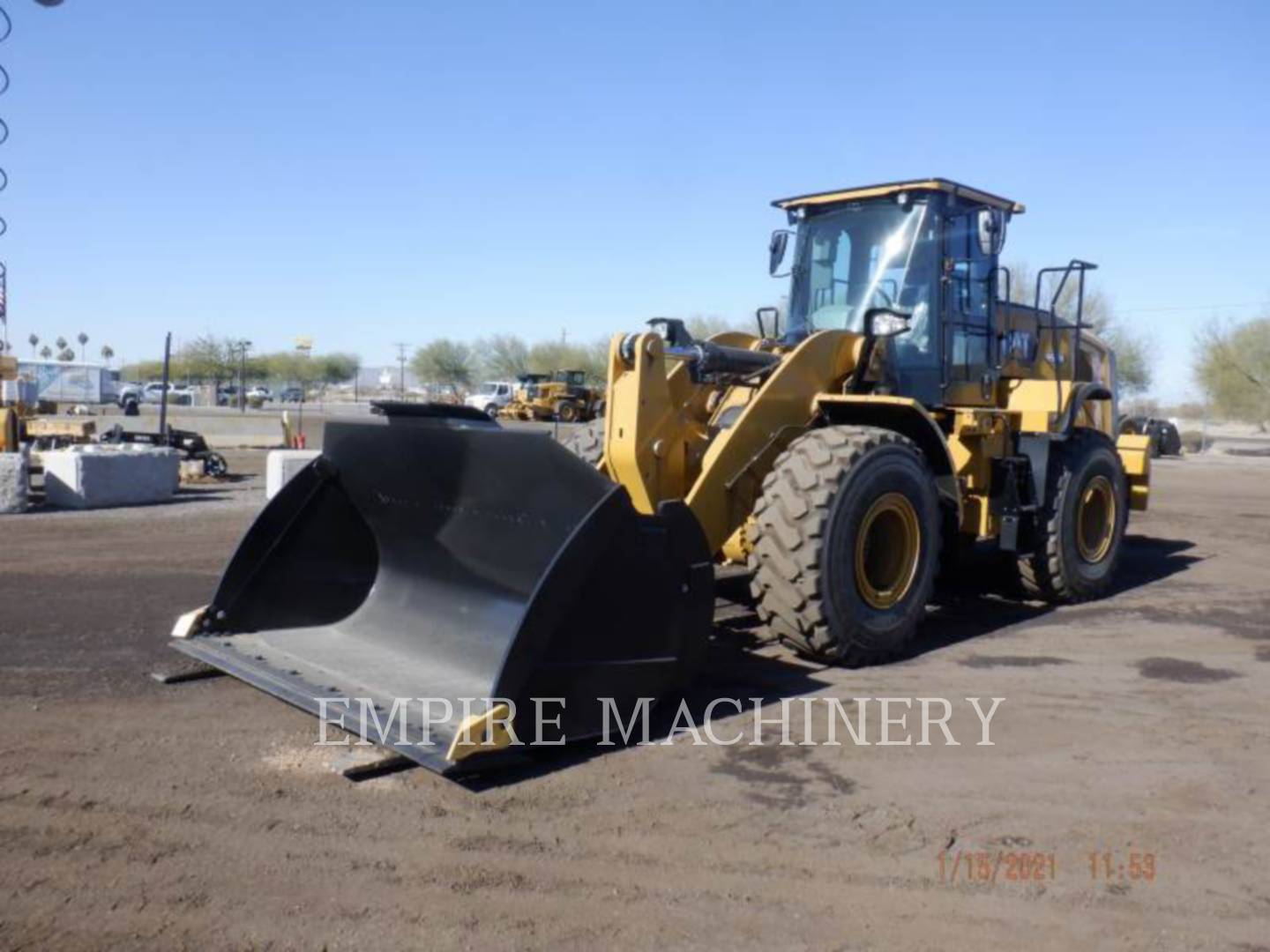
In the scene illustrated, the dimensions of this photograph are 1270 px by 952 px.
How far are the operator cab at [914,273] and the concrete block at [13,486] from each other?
9.16 meters

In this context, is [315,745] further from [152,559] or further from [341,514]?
[152,559]

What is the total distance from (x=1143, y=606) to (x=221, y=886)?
738cm

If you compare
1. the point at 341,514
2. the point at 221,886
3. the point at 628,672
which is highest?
the point at 341,514

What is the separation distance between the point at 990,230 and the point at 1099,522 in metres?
2.92

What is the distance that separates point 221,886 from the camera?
352 centimetres

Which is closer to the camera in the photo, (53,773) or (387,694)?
(53,773)

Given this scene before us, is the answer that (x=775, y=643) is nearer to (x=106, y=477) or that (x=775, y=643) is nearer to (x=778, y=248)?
(x=778, y=248)

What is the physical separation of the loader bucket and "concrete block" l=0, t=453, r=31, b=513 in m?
7.91

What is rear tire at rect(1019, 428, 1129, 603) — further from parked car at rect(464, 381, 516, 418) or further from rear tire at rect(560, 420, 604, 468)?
parked car at rect(464, 381, 516, 418)

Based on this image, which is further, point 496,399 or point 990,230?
point 496,399

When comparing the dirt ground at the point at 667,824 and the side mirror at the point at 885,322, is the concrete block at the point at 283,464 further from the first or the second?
the side mirror at the point at 885,322

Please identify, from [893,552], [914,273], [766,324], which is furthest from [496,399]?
[893,552]

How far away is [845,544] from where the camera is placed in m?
5.97

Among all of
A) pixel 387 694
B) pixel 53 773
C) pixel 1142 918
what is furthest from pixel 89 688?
pixel 1142 918
